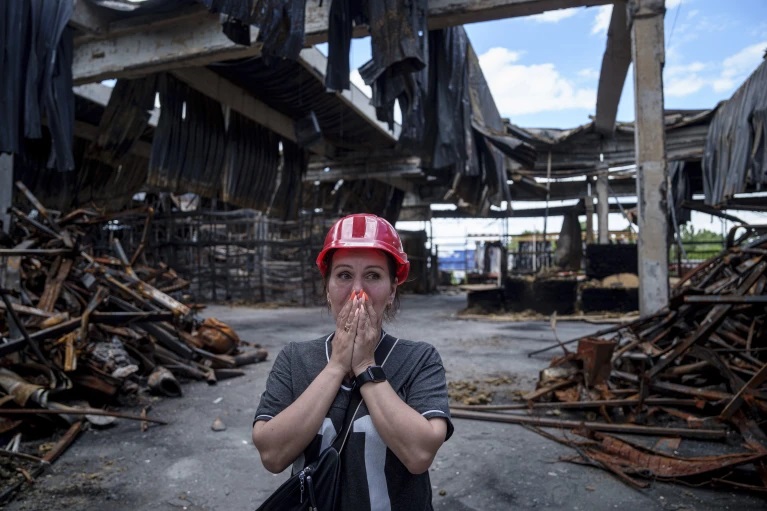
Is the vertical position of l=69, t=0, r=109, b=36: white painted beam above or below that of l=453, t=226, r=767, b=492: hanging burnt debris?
above

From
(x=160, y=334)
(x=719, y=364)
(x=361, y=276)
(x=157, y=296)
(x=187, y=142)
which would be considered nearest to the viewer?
(x=361, y=276)

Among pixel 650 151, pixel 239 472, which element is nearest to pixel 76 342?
pixel 239 472

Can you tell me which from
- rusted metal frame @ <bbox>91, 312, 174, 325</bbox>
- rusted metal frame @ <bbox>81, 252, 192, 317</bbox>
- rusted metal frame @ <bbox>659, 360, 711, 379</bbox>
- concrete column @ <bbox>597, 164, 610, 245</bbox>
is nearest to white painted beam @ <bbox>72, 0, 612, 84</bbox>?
rusted metal frame @ <bbox>81, 252, 192, 317</bbox>

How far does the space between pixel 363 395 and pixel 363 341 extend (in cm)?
14

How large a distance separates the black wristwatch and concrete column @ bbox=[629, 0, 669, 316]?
5212 mm

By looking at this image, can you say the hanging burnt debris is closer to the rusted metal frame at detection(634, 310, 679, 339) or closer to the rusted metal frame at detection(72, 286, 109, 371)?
the rusted metal frame at detection(634, 310, 679, 339)

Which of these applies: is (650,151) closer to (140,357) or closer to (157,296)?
(157,296)

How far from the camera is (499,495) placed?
2.77 m

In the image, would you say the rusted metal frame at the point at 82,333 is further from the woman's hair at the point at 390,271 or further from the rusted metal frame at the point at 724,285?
the rusted metal frame at the point at 724,285

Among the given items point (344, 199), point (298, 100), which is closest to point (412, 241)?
point (344, 199)

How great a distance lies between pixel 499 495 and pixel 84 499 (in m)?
2.28

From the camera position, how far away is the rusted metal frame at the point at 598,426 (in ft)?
10.9

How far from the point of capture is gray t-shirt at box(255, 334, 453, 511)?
1.29 m

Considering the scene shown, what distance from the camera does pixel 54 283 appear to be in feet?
16.0
